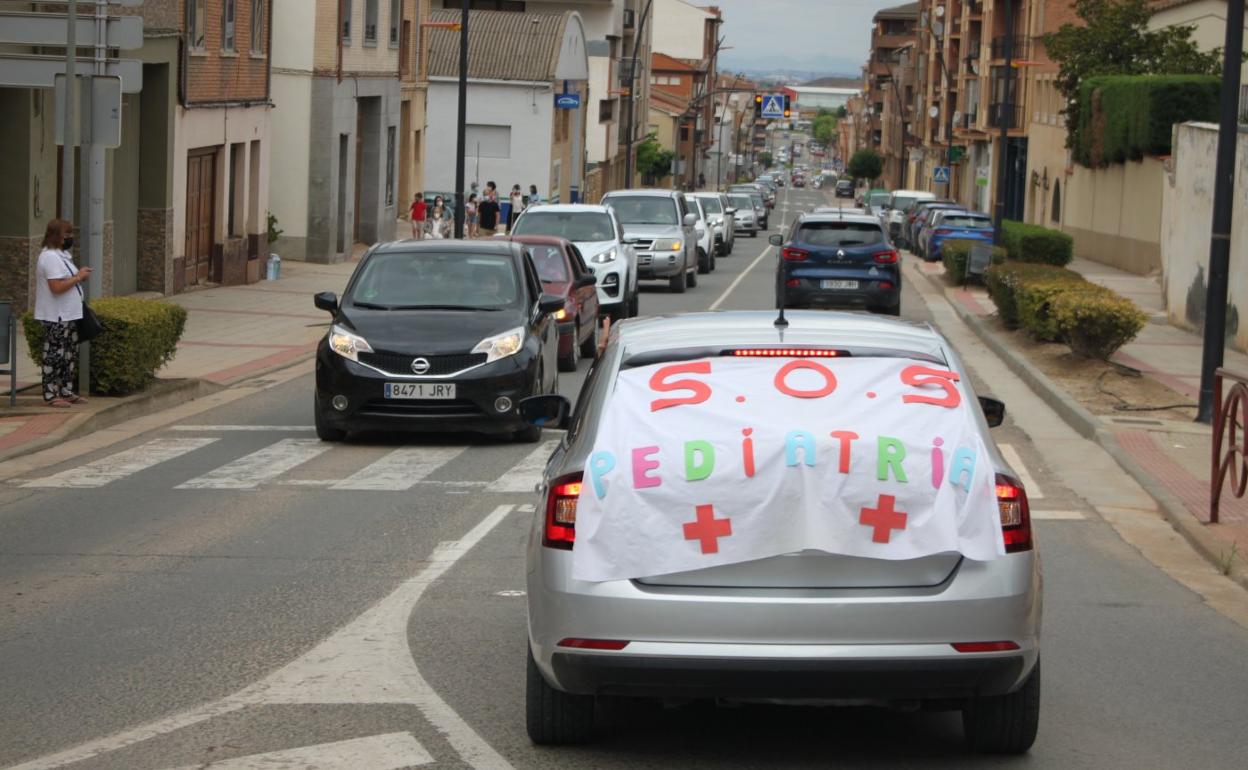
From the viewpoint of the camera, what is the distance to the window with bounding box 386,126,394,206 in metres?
47.8

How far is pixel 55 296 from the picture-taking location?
626 inches

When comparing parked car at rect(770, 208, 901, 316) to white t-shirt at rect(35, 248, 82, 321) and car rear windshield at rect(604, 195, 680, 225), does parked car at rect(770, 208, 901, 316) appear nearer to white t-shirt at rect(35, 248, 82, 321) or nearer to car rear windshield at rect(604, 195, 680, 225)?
car rear windshield at rect(604, 195, 680, 225)

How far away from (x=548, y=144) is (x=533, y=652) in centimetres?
6436

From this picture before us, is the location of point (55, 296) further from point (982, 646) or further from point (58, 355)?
point (982, 646)

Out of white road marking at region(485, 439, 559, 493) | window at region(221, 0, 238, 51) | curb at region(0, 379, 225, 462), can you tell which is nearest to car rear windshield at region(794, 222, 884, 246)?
window at region(221, 0, 238, 51)

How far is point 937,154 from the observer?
107875 mm

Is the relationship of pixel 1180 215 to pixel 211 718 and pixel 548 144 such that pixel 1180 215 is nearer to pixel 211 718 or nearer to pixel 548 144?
pixel 211 718

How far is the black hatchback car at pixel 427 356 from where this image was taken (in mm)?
14656

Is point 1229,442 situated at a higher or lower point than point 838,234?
lower

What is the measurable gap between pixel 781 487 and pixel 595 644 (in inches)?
30.2

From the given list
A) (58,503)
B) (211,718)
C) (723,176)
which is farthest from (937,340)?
(723,176)

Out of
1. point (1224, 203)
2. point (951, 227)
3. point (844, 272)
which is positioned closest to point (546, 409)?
point (1224, 203)

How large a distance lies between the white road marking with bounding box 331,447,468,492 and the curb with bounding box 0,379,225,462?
275 cm

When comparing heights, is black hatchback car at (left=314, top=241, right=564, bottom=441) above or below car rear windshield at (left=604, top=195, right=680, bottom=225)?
below
